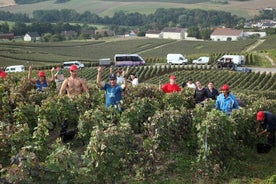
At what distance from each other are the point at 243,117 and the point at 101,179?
4.32 meters

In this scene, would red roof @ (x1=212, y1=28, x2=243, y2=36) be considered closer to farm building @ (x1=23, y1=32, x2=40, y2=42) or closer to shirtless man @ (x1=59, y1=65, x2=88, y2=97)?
farm building @ (x1=23, y1=32, x2=40, y2=42)

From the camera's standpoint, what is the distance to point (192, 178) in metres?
9.66

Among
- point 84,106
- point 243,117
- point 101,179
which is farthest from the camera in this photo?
point 84,106

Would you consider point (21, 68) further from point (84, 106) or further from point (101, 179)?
point (101, 179)

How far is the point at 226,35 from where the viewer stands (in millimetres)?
156375

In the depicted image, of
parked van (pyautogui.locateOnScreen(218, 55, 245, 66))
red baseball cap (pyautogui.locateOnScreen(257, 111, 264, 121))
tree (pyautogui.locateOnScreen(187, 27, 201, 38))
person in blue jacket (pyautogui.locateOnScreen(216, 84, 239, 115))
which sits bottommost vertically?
tree (pyautogui.locateOnScreen(187, 27, 201, 38))

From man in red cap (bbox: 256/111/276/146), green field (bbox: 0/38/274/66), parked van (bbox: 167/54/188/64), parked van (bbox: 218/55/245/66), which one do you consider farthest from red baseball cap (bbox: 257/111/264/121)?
green field (bbox: 0/38/274/66)

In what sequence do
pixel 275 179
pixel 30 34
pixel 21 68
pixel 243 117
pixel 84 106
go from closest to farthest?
pixel 275 179 → pixel 243 117 → pixel 84 106 → pixel 21 68 → pixel 30 34

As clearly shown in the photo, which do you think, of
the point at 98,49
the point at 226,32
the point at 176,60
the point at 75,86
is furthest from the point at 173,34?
the point at 75,86

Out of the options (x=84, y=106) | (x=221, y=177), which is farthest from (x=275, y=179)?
(x=84, y=106)

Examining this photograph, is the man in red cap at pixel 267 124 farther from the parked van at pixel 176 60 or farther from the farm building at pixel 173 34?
the farm building at pixel 173 34

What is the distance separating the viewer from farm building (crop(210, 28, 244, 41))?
154 metres

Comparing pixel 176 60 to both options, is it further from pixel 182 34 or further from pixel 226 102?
pixel 182 34

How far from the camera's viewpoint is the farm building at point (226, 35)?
154000 mm
